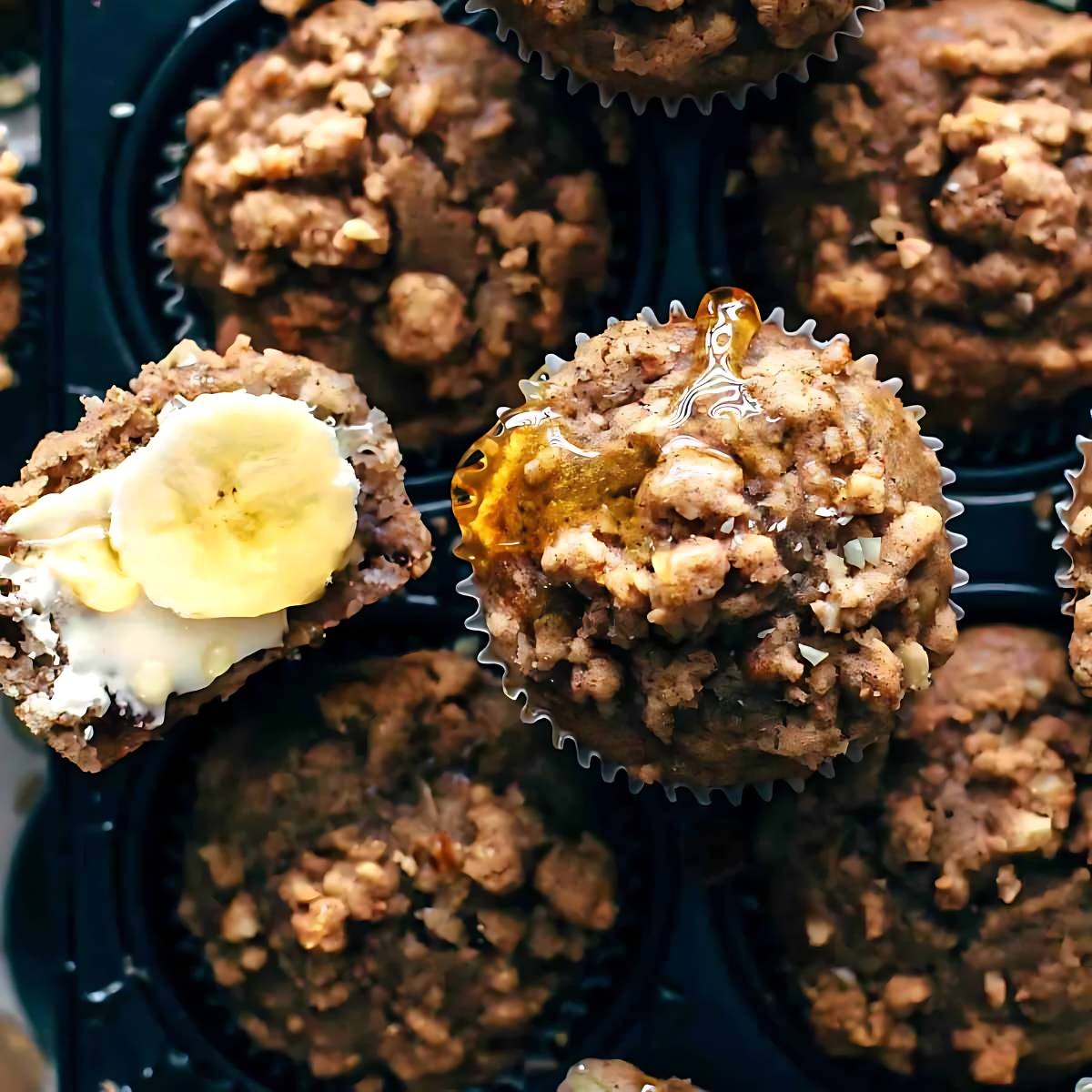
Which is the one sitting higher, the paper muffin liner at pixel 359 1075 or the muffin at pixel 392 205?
the muffin at pixel 392 205

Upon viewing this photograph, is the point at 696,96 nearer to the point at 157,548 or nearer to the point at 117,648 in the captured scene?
the point at 157,548

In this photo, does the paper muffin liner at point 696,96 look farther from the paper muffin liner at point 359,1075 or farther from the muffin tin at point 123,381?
the paper muffin liner at point 359,1075

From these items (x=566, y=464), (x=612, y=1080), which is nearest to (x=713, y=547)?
(x=566, y=464)

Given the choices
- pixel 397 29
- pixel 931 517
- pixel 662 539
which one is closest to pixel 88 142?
pixel 397 29

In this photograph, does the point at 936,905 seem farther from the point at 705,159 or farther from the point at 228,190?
the point at 228,190

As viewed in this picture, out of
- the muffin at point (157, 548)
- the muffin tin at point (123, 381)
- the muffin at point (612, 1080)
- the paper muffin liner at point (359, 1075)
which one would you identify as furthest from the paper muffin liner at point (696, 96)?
the muffin at point (612, 1080)

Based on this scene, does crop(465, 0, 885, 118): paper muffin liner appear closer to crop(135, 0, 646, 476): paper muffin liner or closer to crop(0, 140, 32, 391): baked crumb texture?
crop(135, 0, 646, 476): paper muffin liner
